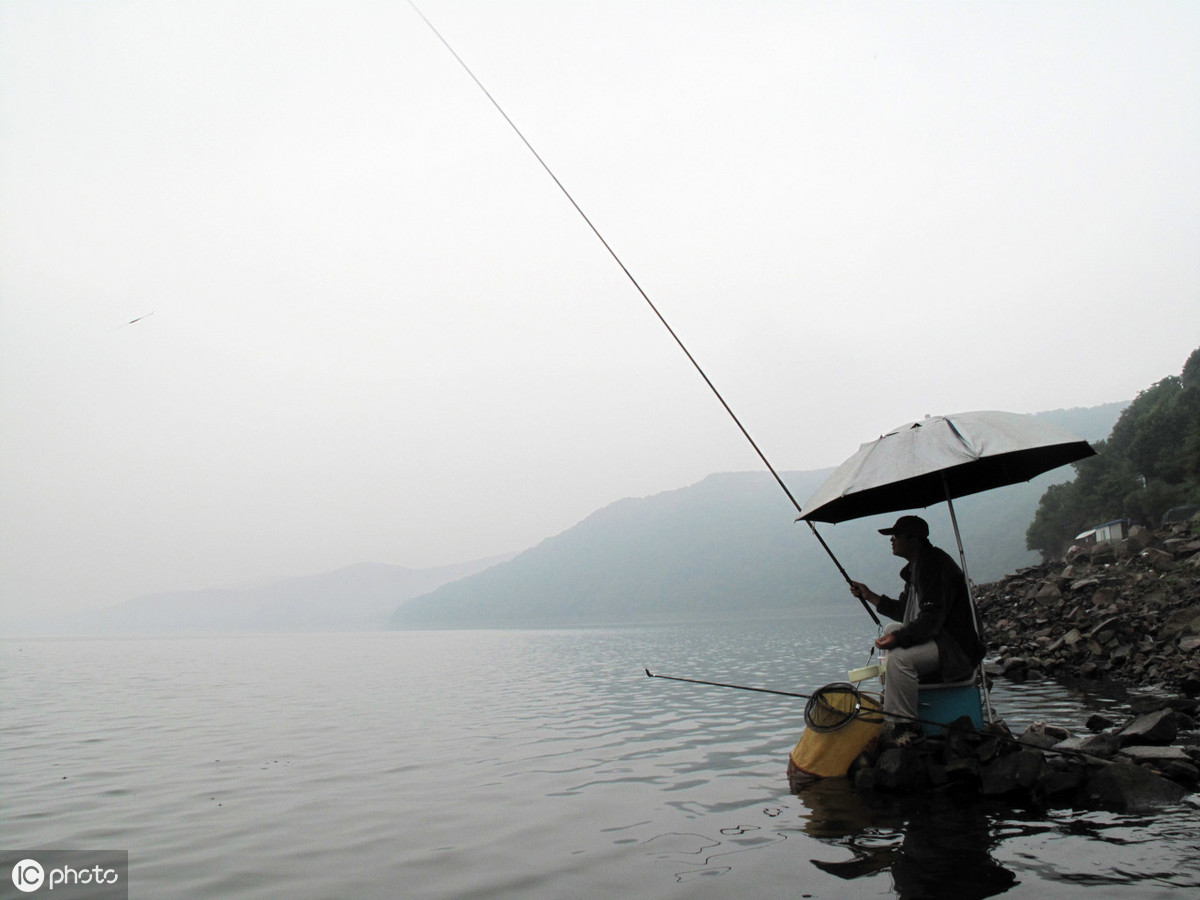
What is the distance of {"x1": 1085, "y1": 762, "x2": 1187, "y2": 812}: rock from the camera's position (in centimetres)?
754

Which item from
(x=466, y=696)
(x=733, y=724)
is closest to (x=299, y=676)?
(x=466, y=696)

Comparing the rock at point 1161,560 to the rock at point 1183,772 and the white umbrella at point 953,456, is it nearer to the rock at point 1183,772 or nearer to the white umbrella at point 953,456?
the rock at point 1183,772

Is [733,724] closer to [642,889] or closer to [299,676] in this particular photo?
[642,889]

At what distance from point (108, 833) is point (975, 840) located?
29.0 ft

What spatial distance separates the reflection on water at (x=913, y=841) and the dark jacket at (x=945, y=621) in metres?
1.42

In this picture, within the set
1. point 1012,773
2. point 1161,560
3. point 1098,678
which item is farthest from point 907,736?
point 1161,560

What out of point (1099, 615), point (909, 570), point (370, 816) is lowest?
point (1099, 615)

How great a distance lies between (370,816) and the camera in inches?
368

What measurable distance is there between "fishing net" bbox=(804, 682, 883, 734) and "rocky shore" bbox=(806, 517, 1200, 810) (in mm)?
437

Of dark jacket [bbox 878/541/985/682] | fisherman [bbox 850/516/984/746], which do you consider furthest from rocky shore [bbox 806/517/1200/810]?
dark jacket [bbox 878/541/985/682]

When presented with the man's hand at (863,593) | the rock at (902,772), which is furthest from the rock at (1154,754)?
the man's hand at (863,593)

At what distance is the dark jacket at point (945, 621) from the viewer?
8.34m

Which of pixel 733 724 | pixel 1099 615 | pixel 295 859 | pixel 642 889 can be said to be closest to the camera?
pixel 642 889

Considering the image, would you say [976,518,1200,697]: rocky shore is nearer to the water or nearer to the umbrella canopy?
the water
